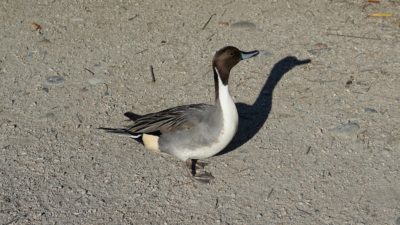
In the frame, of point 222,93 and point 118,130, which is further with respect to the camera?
point 118,130

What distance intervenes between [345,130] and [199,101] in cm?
123

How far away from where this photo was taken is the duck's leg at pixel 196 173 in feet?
17.8

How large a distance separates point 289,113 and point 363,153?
77 centimetres

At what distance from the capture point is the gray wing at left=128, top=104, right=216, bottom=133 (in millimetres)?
5496

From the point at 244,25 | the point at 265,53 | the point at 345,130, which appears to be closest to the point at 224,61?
the point at 345,130

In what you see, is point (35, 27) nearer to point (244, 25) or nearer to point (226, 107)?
point (244, 25)

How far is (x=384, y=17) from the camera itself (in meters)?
7.49

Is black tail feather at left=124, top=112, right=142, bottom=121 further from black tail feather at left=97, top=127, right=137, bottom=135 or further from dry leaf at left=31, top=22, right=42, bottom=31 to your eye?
dry leaf at left=31, top=22, right=42, bottom=31

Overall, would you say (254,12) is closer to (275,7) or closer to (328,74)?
(275,7)

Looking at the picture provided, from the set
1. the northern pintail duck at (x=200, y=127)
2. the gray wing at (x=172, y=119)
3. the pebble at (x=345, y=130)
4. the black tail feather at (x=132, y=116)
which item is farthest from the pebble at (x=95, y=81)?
the pebble at (x=345, y=130)

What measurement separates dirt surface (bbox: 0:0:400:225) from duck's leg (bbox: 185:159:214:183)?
0.18ft

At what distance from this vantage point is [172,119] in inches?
220

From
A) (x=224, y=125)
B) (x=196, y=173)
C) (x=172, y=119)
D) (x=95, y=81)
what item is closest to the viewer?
(x=224, y=125)

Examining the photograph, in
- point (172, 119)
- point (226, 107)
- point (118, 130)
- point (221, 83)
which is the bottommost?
point (118, 130)
